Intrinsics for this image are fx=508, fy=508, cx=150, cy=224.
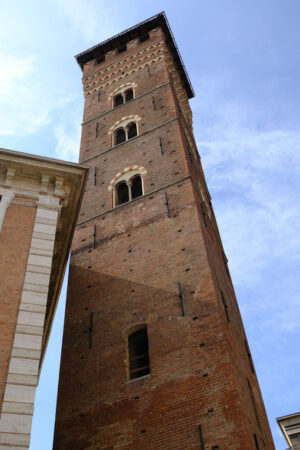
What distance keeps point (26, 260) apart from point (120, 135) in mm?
13734

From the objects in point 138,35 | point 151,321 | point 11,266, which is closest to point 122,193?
point 151,321

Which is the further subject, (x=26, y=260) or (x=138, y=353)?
(x=138, y=353)

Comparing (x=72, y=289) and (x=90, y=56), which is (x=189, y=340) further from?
(x=90, y=56)

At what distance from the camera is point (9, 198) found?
10258 millimetres

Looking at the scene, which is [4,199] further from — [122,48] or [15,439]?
[122,48]

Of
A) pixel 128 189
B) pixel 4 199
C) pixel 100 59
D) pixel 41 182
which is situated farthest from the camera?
pixel 100 59

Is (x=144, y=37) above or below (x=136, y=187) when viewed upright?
above

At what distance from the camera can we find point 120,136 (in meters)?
22.0

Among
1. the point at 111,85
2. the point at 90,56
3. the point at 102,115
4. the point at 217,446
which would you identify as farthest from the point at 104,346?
the point at 90,56

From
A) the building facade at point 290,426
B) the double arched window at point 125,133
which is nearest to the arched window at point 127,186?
the double arched window at point 125,133

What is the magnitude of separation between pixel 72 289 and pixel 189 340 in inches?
188

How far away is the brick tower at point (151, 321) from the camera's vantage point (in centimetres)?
1074

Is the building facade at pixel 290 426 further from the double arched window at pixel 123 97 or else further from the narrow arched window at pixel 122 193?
the double arched window at pixel 123 97

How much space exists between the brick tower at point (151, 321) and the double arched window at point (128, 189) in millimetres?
41
